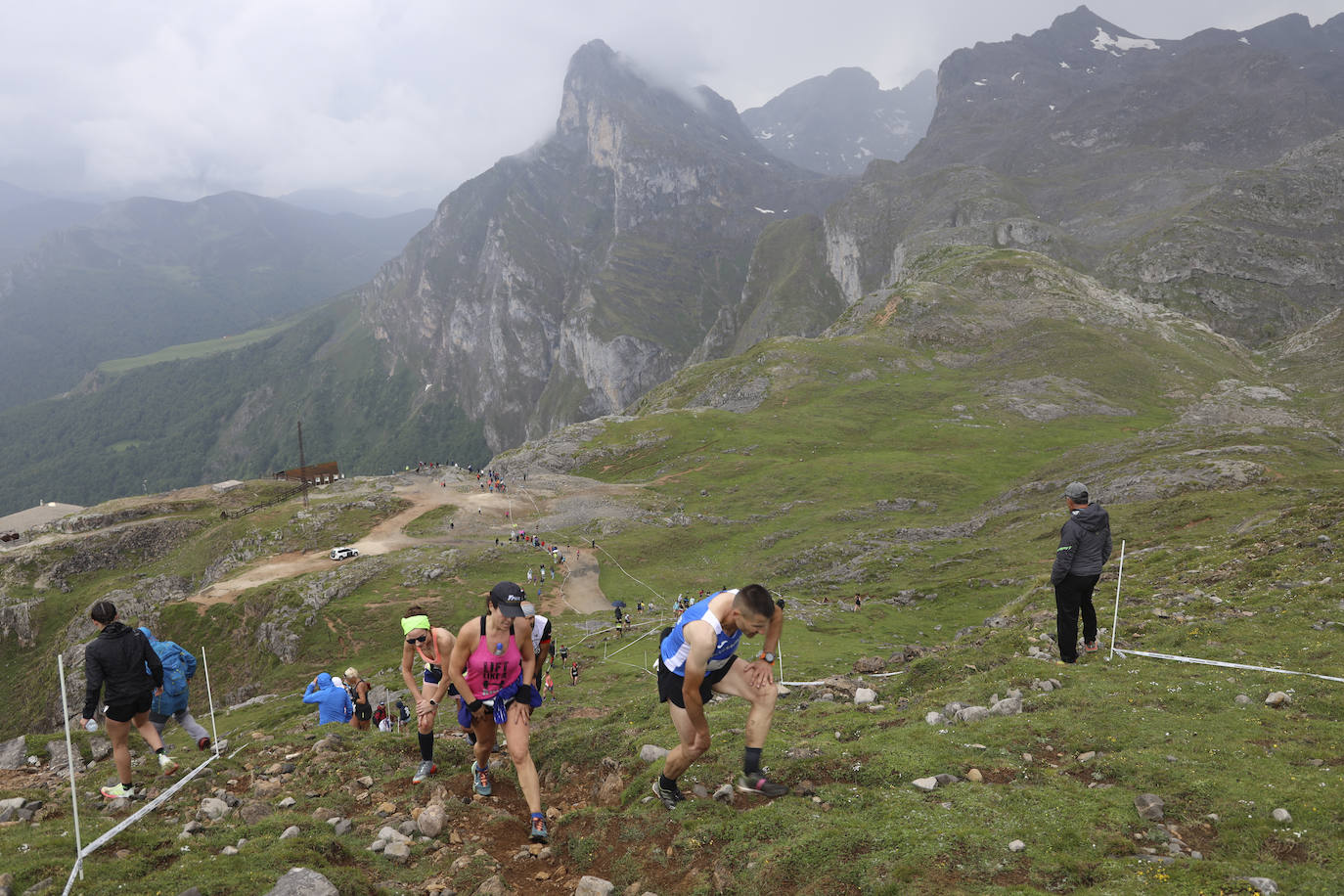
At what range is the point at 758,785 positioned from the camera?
9.41 meters

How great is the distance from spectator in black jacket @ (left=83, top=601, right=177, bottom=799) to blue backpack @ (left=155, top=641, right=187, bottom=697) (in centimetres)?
67

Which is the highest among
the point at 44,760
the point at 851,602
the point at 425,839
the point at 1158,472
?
the point at 425,839

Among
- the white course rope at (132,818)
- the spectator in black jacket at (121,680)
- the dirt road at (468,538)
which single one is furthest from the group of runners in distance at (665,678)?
the dirt road at (468,538)

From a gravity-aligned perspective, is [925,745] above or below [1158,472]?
above

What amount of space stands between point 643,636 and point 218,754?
2218 centimetres

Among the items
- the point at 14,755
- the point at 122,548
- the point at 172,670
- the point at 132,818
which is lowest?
the point at 122,548

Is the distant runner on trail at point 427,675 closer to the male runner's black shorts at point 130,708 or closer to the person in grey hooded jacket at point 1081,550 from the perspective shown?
the male runner's black shorts at point 130,708

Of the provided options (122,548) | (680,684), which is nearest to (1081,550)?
(680,684)

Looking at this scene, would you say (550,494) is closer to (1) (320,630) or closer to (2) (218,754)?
(1) (320,630)

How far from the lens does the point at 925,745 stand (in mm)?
10523

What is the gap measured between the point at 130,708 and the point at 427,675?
545 centimetres

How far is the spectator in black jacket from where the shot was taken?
11633 mm

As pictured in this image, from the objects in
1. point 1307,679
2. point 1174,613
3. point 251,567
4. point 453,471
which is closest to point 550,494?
point 453,471

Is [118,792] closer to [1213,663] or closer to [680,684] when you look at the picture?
[680,684]
